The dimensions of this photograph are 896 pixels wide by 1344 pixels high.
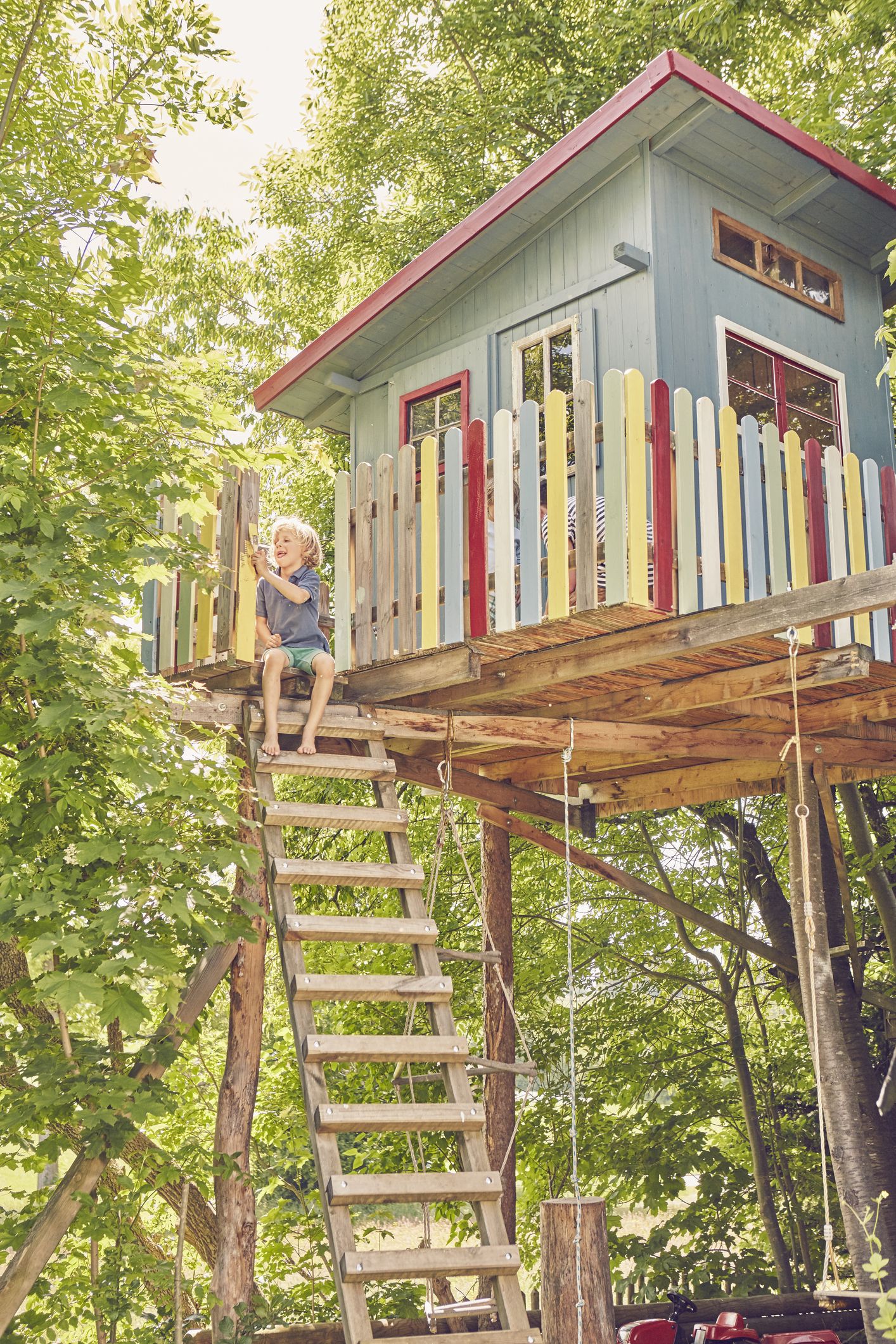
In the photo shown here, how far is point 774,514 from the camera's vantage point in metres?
6.45

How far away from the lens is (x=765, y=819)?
573 inches

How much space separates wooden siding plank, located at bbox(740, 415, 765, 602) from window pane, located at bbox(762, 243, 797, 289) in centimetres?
413

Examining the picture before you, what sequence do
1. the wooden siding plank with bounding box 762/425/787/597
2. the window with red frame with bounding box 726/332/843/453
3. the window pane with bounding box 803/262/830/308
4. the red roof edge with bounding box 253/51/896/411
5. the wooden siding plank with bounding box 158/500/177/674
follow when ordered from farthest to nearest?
the window pane with bounding box 803/262/830/308
the window with red frame with bounding box 726/332/843/453
the red roof edge with bounding box 253/51/896/411
the wooden siding plank with bounding box 158/500/177/674
the wooden siding plank with bounding box 762/425/787/597

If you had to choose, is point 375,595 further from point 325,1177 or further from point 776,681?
point 325,1177

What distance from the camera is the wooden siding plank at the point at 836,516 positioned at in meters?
6.62

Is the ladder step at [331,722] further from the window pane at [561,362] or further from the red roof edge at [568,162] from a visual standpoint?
the red roof edge at [568,162]

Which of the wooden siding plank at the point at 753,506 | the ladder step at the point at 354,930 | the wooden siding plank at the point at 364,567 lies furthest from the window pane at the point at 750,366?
the ladder step at the point at 354,930

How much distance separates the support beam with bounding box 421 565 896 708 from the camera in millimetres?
5512

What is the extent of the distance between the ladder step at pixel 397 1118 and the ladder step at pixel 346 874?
3.55 ft

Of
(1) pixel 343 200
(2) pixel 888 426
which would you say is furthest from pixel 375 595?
(1) pixel 343 200

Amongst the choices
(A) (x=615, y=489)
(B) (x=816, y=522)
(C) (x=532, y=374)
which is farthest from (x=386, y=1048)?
(C) (x=532, y=374)

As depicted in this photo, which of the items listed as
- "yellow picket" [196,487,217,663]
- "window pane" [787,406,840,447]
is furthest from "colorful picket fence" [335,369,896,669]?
"window pane" [787,406,840,447]

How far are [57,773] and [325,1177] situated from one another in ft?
6.62

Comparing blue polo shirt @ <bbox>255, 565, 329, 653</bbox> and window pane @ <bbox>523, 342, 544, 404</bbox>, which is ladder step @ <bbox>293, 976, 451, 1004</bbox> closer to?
blue polo shirt @ <bbox>255, 565, 329, 653</bbox>
